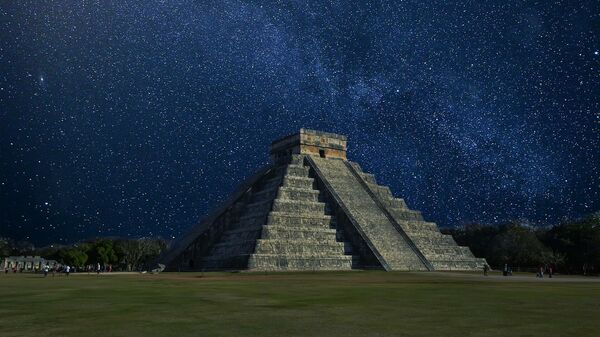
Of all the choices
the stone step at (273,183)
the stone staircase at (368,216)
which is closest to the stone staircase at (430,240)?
the stone staircase at (368,216)

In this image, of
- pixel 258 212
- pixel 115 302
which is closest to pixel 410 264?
pixel 258 212

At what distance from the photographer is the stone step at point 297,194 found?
4512cm

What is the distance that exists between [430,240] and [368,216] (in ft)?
18.5

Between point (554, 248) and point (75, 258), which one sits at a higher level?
point (554, 248)

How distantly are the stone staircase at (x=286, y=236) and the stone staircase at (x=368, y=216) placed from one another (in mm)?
1868

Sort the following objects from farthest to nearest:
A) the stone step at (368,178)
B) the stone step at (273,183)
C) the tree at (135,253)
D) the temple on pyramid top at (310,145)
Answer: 1. the tree at (135,253)
2. the stone step at (368,178)
3. the temple on pyramid top at (310,145)
4. the stone step at (273,183)

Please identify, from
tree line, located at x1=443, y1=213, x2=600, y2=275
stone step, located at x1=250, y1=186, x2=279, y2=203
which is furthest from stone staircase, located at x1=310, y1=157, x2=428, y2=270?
tree line, located at x1=443, y1=213, x2=600, y2=275

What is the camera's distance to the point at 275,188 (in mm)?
47344

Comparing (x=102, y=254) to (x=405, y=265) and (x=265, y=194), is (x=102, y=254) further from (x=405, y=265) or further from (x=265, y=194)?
(x=405, y=265)

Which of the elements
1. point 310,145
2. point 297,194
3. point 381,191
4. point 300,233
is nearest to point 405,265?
point 300,233

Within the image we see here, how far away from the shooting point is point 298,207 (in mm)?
44688

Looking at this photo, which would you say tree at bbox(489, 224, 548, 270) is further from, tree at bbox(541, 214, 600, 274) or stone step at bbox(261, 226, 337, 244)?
stone step at bbox(261, 226, 337, 244)

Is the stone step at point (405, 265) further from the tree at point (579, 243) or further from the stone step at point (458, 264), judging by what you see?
the tree at point (579, 243)

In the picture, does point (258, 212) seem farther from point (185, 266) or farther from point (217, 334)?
point (217, 334)
